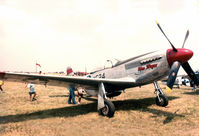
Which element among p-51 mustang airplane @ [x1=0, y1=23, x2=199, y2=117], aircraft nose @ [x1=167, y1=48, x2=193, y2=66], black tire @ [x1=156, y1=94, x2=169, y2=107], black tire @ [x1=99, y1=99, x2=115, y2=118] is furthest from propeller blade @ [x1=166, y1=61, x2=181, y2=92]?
black tire @ [x1=156, y1=94, x2=169, y2=107]

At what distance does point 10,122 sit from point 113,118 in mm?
4018

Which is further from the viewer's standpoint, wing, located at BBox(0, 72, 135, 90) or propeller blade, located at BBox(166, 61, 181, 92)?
wing, located at BBox(0, 72, 135, 90)

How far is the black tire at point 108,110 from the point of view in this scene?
6164mm

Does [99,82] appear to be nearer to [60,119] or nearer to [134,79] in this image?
[134,79]

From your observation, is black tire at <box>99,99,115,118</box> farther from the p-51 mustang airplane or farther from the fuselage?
the fuselage

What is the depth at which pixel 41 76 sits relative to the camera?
19.0ft

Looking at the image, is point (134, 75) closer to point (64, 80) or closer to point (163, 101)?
point (163, 101)

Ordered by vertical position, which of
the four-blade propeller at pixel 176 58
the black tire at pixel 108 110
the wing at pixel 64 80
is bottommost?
the black tire at pixel 108 110

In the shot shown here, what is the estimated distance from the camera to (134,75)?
7.21 metres

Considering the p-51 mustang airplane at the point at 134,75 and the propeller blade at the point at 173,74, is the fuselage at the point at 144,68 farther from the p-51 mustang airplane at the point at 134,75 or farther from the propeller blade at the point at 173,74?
the propeller blade at the point at 173,74

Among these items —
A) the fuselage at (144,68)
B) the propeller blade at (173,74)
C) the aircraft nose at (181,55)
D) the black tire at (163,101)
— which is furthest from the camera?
the black tire at (163,101)

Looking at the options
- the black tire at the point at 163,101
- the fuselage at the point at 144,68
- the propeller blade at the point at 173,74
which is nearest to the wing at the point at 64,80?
the fuselage at the point at 144,68

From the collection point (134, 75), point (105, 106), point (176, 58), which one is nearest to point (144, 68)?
point (134, 75)

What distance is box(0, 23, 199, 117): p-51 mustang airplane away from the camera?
19.4 ft
